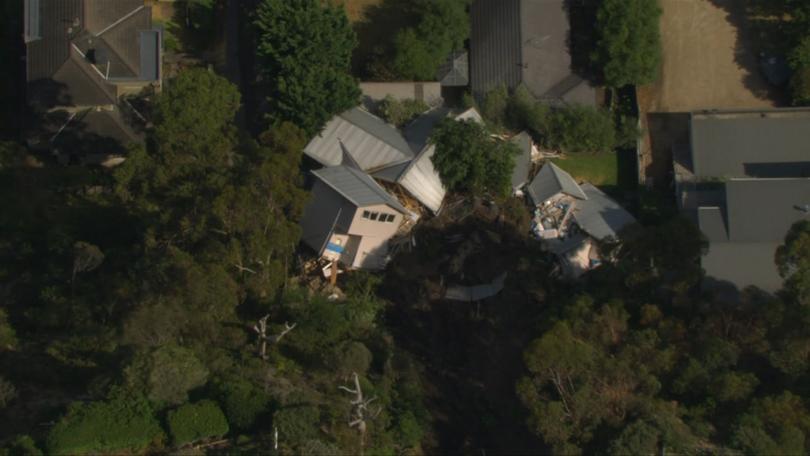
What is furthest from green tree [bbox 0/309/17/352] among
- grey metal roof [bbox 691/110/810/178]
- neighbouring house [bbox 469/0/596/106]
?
grey metal roof [bbox 691/110/810/178]

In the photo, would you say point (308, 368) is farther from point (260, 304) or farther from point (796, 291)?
point (796, 291)

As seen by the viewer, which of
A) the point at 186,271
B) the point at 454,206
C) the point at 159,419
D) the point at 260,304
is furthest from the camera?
the point at 454,206

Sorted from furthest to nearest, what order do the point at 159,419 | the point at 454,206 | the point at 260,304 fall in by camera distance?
the point at 454,206 → the point at 260,304 → the point at 159,419

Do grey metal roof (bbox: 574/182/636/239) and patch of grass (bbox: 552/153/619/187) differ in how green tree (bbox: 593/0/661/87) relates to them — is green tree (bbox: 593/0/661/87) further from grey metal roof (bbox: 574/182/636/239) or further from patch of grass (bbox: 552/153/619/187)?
grey metal roof (bbox: 574/182/636/239)

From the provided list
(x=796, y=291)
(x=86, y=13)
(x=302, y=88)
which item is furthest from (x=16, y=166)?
(x=796, y=291)

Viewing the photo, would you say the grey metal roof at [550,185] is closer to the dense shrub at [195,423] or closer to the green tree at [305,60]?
the green tree at [305,60]

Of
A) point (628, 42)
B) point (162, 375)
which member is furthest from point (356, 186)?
point (162, 375)
